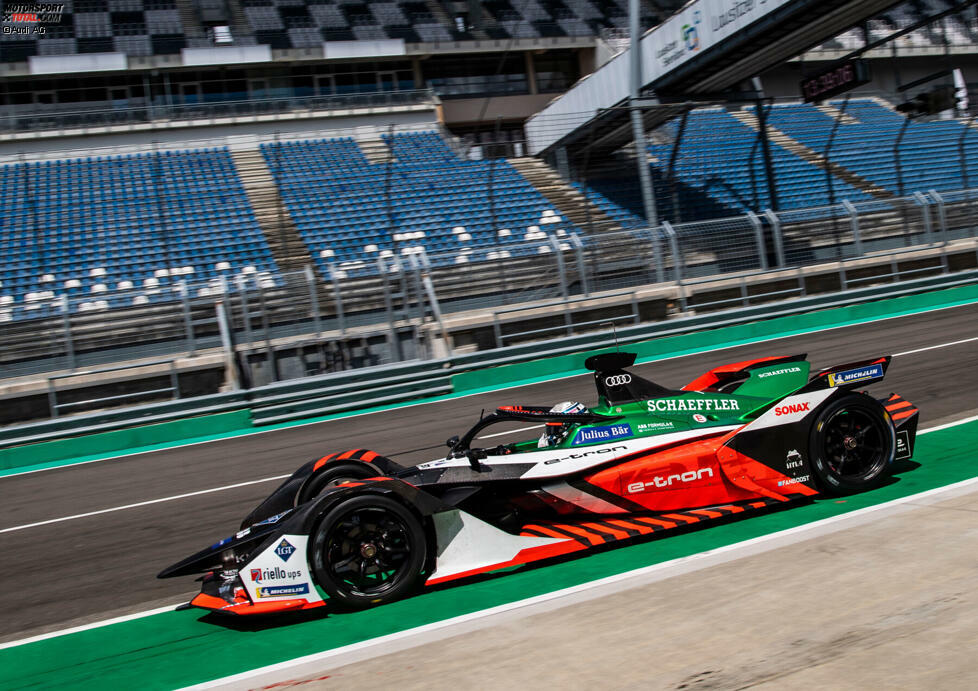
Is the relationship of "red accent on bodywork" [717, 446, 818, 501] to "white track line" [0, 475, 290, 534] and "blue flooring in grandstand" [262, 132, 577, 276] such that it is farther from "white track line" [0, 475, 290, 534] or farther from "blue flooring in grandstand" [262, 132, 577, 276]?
"blue flooring in grandstand" [262, 132, 577, 276]

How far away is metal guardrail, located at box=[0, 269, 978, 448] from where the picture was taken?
13.2 m

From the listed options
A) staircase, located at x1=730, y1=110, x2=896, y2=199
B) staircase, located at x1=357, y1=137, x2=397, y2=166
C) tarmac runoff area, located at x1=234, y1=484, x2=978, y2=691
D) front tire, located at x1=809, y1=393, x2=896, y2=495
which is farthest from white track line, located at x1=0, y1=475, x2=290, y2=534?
staircase, located at x1=730, y1=110, x2=896, y2=199

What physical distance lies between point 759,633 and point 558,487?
1.69 m

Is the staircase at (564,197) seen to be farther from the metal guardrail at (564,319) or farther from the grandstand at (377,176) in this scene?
the metal guardrail at (564,319)

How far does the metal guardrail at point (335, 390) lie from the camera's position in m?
13.2

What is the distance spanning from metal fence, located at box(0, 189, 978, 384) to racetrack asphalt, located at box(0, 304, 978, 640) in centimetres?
227

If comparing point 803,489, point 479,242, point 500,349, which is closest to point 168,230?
point 479,242

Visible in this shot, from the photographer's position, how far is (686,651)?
11.7 feet

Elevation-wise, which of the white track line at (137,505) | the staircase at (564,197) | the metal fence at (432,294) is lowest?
the white track line at (137,505)

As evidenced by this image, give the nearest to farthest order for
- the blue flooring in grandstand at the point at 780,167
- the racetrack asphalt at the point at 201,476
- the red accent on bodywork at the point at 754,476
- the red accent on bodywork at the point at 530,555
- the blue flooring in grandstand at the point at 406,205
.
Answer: the red accent on bodywork at the point at 530,555 < the red accent on bodywork at the point at 754,476 < the racetrack asphalt at the point at 201,476 < the blue flooring in grandstand at the point at 406,205 < the blue flooring in grandstand at the point at 780,167

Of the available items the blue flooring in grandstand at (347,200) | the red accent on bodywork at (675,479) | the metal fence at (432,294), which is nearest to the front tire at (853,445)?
the red accent on bodywork at (675,479)

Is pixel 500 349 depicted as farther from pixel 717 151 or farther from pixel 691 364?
pixel 717 151

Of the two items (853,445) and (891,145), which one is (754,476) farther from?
(891,145)

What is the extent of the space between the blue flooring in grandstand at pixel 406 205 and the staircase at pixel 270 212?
0.84ft
